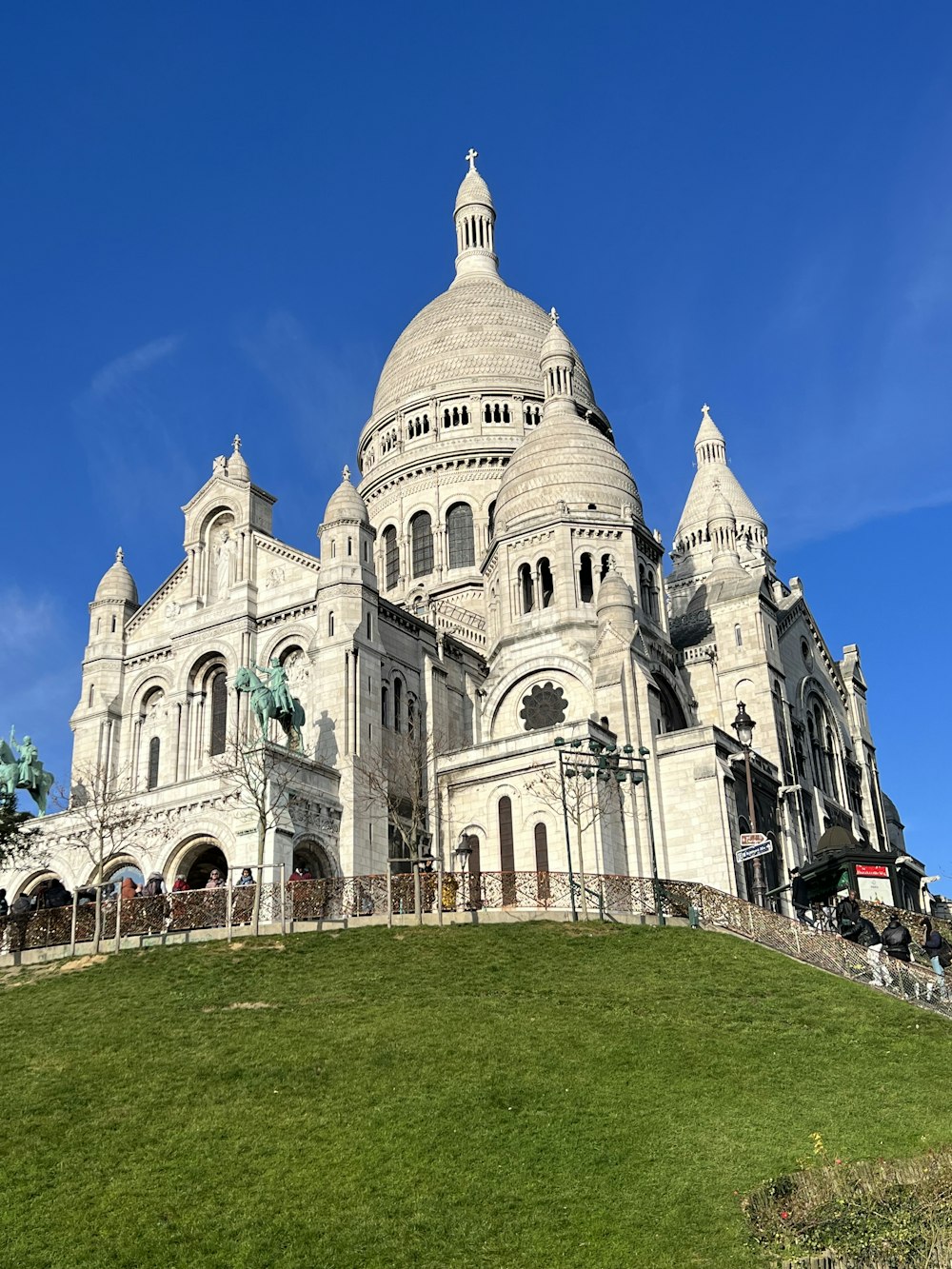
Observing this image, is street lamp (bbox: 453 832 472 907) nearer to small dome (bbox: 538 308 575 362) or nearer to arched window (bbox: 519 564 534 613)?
arched window (bbox: 519 564 534 613)

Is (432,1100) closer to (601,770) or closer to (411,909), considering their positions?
(411,909)

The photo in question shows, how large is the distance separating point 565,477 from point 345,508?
41.6ft

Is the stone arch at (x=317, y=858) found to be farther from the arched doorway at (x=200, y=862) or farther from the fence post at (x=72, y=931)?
the fence post at (x=72, y=931)

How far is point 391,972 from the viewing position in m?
30.8

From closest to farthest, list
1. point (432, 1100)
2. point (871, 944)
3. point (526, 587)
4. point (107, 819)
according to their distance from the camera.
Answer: point (432, 1100), point (871, 944), point (107, 819), point (526, 587)

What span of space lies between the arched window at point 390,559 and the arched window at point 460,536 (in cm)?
331

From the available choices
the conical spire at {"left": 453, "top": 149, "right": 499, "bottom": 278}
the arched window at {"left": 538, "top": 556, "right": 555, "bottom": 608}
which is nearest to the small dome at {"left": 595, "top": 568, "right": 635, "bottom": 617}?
the arched window at {"left": 538, "top": 556, "right": 555, "bottom": 608}

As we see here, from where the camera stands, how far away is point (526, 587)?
201 ft

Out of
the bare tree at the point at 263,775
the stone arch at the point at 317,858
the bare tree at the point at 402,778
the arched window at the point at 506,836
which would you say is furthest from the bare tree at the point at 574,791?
the bare tree at the point at 263,775

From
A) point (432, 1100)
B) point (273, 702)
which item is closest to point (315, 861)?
point (273, 702)

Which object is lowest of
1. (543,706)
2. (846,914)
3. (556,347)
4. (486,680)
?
(846,914)

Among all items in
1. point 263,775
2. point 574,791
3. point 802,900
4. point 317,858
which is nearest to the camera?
point 263,775

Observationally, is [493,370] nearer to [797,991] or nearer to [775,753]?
[775,753]

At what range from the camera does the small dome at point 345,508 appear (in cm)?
5362
